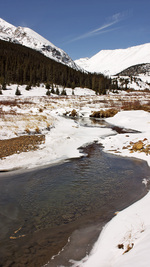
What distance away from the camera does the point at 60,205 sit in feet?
19.0

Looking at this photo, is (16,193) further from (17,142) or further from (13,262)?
(17,142)

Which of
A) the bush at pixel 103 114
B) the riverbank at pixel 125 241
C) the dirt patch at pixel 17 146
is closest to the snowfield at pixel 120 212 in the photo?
the riverbank at pixel 125 241

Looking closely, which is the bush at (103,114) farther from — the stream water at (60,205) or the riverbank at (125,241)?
the riverbank at (125,241)

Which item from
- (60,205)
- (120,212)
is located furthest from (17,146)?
(120,212)

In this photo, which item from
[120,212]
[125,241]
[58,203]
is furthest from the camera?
[58,203]

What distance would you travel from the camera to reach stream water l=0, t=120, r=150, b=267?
4.05m

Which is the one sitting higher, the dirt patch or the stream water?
the dirt patch

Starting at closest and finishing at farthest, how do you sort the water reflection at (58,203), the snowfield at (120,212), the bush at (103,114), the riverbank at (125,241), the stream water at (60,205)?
the riverbank at (125,241) < the snowfield at (120,212) < the stream water at (60,205) < the water reflection at (58,203) < the bush at (103,114)

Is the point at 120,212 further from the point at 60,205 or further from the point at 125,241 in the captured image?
the point at 60,205

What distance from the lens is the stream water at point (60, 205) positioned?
4.05m

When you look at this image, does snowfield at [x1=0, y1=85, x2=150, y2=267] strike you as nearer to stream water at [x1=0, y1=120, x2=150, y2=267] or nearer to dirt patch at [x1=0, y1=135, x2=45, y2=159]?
stream water at [x1=0, y1=120, x2=150, y2=267]

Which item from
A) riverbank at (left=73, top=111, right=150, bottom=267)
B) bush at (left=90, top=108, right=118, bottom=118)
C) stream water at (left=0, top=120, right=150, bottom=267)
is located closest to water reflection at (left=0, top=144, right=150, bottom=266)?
stream water at (left=0, top=120, right=150, bottom=267)

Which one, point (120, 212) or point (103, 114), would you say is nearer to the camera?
point (120, 212)

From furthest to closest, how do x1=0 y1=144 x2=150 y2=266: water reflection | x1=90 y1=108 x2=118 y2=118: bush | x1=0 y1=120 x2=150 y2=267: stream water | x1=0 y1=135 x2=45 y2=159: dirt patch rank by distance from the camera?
x1=90 y1=108 x2=118 y2=118: bush
x1=0 y1=135 x2=45 y2=159: dirt patch
x1=0 y1=144 x2=150 y2=266: water reflection
x1=0 y1=120 x2=150 y2=267: stream water
